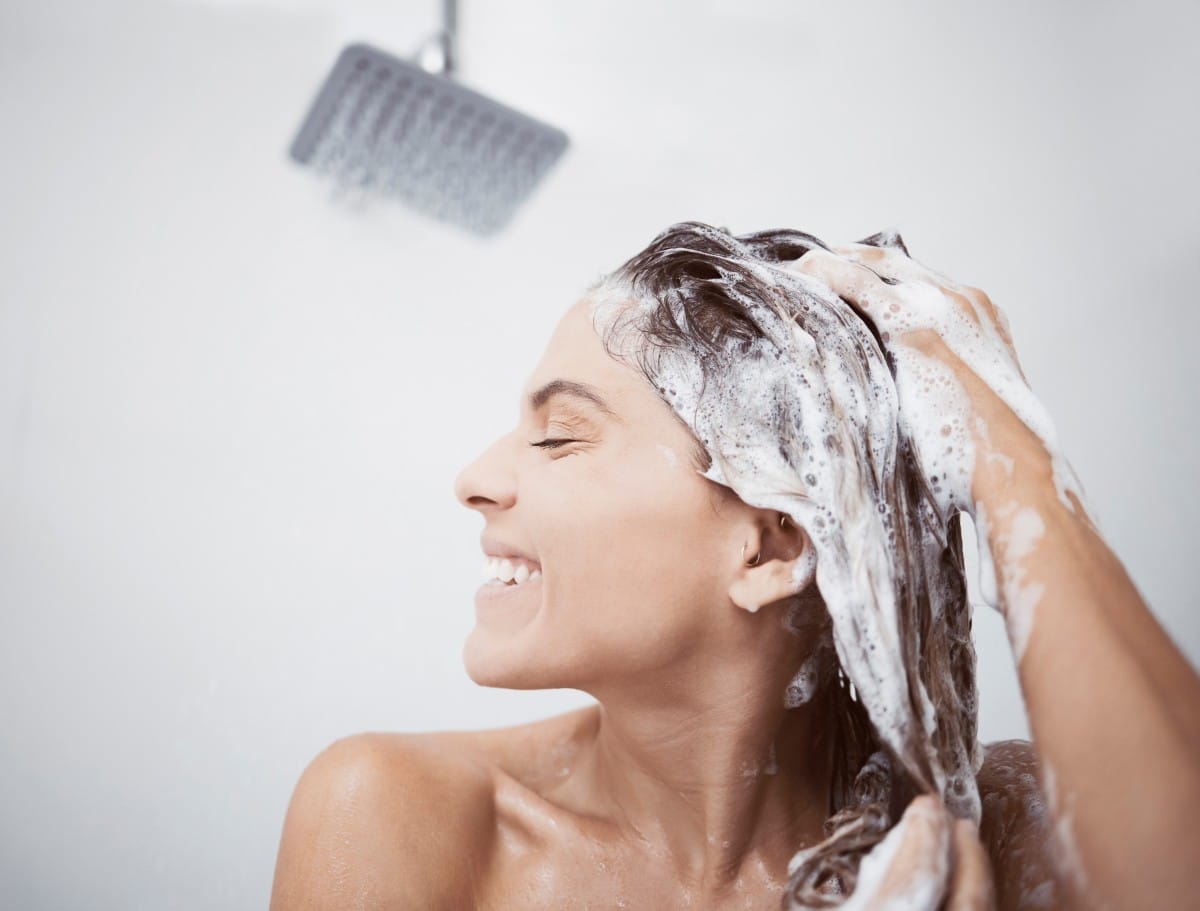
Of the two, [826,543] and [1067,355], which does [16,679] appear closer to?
[826,543]

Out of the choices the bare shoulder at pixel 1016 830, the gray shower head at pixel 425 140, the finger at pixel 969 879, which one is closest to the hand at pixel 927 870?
the finger at pixel 969 879

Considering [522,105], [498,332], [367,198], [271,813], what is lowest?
[271,813]

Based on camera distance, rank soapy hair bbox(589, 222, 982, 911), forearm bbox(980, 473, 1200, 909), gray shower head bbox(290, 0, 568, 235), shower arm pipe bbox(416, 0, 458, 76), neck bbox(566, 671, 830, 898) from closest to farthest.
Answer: forearm bbox(980, 473, 1200, 909) < soapy hair bbox(589, 222, 982, 911) < neck bbox(566, 671, 830, 898) < gray shower head bbox(290, 0, 568, 235) < shower arm pipe bbox(416, 0, 458, 76)

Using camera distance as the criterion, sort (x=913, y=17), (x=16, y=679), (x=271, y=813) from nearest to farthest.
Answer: (x=16, y=679) → (x=271, y=813) → (x=913, y=17)

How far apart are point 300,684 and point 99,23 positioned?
1.36 m

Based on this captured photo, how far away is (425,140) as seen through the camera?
1710 mm

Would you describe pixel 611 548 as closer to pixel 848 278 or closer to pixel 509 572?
pixel 509 572

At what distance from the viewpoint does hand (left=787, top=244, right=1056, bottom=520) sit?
892 millimetres

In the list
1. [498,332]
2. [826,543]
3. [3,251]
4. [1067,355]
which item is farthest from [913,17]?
[3,251]

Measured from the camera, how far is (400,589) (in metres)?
2.00

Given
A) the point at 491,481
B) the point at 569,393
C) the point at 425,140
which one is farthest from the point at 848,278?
Result: the point at 425,140

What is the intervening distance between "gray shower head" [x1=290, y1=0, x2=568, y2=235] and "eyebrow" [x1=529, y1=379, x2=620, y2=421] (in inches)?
32.7

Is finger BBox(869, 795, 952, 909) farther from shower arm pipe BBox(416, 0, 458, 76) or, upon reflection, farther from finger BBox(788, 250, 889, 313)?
shower arm pipe BBox(416, 0, 458, 76)

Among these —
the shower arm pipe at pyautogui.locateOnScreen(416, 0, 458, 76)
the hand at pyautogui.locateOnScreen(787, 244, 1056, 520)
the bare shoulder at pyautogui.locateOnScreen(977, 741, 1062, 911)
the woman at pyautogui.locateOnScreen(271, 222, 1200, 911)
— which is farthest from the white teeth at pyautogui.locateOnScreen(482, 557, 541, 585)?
the shower arm pipe at pyautogui.locateOnScreen(416, 0, 458, 76)
